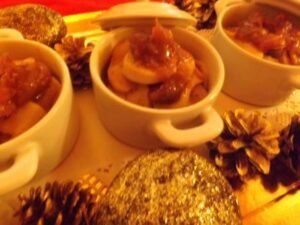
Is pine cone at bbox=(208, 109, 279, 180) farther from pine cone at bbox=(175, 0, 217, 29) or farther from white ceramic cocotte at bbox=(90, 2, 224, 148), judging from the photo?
pine cone at bbox=(175, 0, 217, 29)

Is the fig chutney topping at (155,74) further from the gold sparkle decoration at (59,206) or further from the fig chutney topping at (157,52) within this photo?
the gold sparkle decoration at (59,206)

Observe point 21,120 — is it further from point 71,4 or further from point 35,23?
point 71,4

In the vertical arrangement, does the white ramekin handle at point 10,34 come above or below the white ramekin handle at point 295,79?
above

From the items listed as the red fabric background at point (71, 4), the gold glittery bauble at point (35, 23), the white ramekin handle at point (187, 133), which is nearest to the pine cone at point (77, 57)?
the gold glittery bauble at point (35, 23)

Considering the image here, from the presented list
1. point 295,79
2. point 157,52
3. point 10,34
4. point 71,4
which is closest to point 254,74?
point 295,79

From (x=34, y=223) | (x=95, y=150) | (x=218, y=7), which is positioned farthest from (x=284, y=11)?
(x=34, y=223)
